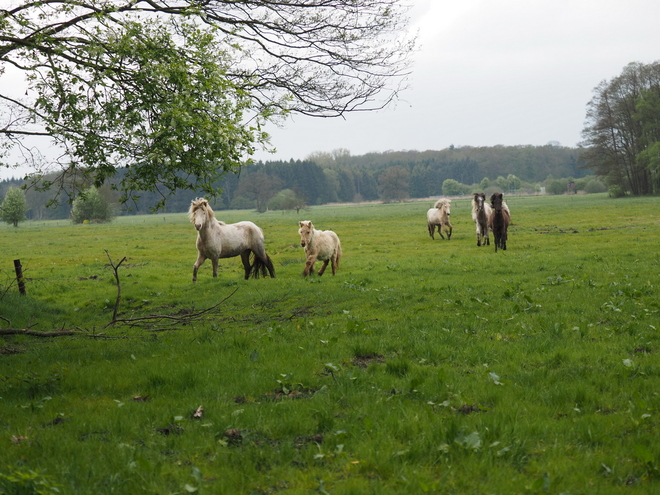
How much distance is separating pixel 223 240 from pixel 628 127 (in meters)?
81.2

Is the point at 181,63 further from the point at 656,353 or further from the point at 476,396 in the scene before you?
the point at 656,353

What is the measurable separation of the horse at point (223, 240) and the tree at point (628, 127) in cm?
7248

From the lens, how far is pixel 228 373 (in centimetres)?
682

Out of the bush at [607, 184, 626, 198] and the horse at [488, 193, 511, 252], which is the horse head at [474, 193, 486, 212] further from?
the bush at [607, 184, 626, 198]

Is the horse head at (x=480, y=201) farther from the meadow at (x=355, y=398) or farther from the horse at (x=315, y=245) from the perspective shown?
the meadow at (x=355, y=398)

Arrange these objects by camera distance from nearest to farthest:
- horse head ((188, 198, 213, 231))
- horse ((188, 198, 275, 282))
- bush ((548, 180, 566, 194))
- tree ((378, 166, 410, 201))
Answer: horse head ((188, 198, 213, 231)) < horse ((188, 198, 275, 282)) < bush ((548, 180, 566, 194)) < tree ((378, 166, 410, 201))

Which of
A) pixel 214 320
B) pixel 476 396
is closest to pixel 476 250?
pixel 214 320

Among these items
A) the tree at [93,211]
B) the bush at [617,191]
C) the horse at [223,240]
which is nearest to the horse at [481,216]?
the horse at [223,240]

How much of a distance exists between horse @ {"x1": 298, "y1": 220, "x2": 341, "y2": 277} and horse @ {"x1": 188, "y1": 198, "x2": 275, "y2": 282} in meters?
1.56

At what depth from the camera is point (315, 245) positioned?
58.0 feet

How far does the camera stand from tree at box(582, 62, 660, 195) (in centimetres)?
7531

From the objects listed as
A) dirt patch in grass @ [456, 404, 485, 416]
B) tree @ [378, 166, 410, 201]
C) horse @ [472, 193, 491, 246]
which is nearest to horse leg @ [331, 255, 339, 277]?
horse @ [472, 193, 491, 246]

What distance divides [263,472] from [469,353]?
4.00 m

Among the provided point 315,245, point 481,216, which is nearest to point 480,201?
point 481,216
